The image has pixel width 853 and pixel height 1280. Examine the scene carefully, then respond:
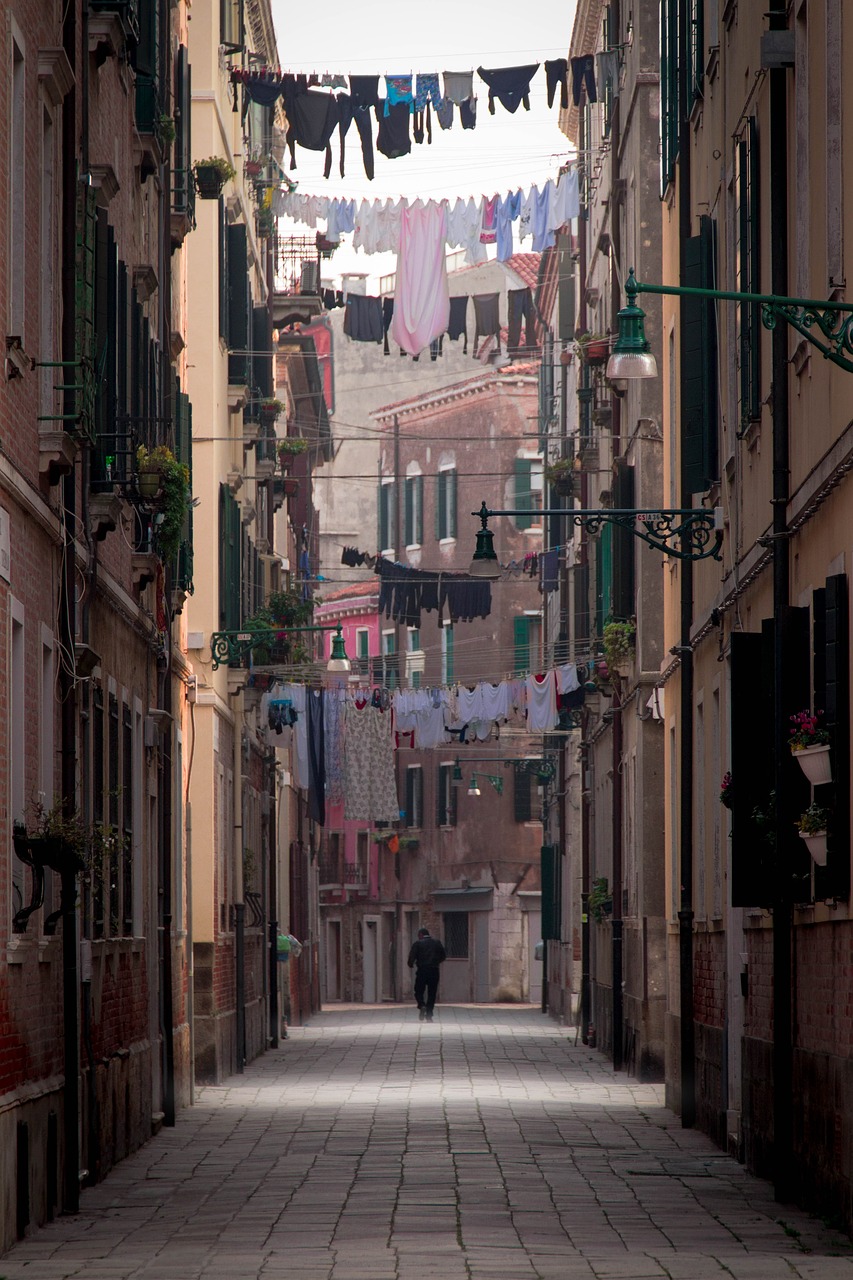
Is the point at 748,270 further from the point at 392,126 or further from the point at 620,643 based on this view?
the point at 392,126

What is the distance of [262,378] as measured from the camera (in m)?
35.2

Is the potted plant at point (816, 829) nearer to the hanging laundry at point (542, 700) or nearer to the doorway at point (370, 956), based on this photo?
the hanging laundry at point (542, 700)

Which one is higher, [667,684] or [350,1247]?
[667,684]

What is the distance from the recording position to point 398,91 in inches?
1178

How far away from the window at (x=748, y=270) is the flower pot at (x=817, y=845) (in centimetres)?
430

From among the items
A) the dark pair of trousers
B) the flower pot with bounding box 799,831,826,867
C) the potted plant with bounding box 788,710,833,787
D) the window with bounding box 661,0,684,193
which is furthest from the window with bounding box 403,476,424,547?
the potted plant with bounding box 788,710,833,787

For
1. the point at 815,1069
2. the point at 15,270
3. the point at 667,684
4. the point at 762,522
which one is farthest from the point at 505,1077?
the point at 15,270

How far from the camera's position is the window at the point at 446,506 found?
72.2m

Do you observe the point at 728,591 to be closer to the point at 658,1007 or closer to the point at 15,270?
the point at 15,270

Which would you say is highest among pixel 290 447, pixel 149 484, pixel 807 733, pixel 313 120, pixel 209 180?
pixel 313 120

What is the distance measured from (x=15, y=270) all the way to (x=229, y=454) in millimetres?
19197

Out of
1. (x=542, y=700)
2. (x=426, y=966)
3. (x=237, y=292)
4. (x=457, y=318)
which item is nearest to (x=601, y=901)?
(x=542, y=700)

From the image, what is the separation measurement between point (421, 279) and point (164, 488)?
18.8 meters

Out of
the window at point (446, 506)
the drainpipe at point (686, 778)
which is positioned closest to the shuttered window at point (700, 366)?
the drainpipe at point (686, 778)
